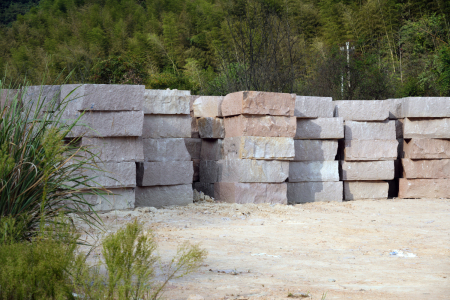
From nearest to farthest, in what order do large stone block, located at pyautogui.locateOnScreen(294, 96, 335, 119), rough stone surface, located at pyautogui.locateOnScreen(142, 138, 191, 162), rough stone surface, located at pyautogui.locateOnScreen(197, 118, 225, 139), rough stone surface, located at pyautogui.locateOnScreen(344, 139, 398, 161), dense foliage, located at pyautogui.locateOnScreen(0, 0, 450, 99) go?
rough stone surface, located at pyautogui.locateOnScreen(142, 138, 191, 162), rough stone surface, located at pyautogui.locateOnScreen(197, 118, 225, 139), large stone block, located at pyautogui.locateOnScreen(294, 96, 335, 119), rough stone surface, located at pyautogui.locateOnScreen(344, 139, 398, 161), dense foliage, located at pyautogui.locateOnScreen(0, 0, 450, 99)

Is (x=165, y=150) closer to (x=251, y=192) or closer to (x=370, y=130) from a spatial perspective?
(x=251, y=192)

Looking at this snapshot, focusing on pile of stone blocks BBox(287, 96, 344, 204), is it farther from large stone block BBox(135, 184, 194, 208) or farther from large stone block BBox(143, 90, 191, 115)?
large stone block BBox(143, 90, 191, 115)

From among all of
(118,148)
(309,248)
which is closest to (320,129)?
(118,148)

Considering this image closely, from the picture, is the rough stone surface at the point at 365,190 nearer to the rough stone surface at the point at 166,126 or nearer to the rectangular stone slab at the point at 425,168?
the rectangular stone slab at the point at 425,168

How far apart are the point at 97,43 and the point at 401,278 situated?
76.3 ft

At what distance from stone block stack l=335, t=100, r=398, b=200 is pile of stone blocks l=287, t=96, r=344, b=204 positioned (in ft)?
1.04

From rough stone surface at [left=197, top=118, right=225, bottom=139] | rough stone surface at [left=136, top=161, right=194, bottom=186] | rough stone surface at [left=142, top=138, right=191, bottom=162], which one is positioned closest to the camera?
rough stone surface at [left=136, top=161, right=194, bottom=186]

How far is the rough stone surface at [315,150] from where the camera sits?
25.9 ft

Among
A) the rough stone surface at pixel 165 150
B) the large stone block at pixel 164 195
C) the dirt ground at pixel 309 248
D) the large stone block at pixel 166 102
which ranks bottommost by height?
the dirt ground at pixel 309 248

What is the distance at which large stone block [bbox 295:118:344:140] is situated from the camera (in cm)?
794

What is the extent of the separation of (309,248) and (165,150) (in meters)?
3.21

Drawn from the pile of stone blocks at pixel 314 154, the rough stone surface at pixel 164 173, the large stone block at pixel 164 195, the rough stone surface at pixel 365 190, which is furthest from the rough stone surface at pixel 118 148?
the rough stone surface at pixel 365 190

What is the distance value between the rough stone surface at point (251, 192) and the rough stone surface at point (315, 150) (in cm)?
86

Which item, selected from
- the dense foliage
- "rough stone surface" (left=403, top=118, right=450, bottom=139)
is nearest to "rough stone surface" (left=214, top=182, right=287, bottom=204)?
"rough stone surface" (left=403, top=118, right=450, bottom=139)
